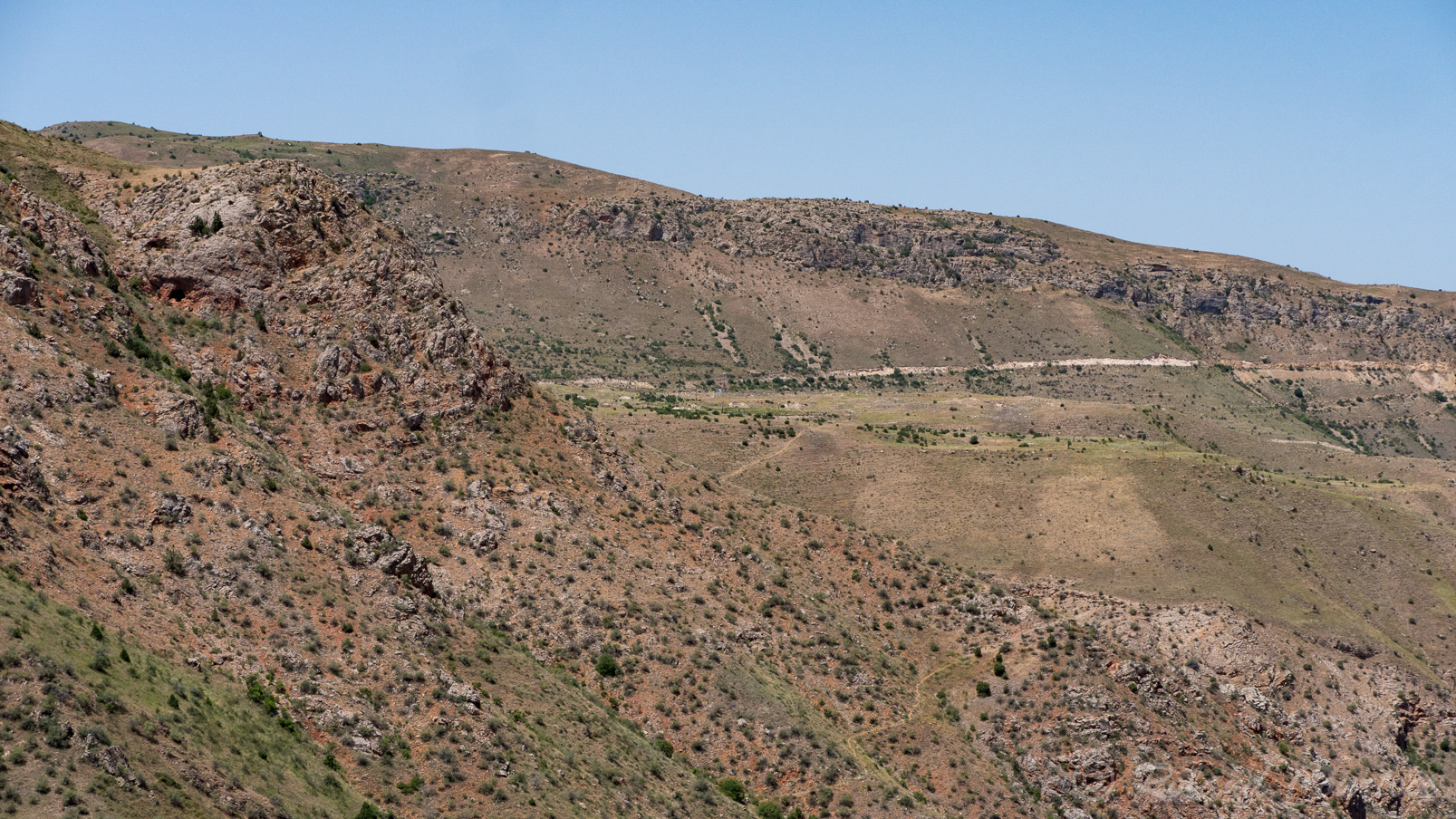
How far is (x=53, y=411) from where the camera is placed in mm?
45375

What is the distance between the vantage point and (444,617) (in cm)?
5097

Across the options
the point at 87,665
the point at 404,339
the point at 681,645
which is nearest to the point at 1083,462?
the point at 681,645

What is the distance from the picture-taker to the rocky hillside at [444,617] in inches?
1549

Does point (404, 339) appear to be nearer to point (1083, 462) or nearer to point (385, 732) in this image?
point (385, 732)

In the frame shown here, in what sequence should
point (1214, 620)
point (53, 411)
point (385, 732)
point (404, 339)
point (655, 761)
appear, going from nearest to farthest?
point (385, 732) → point (53, 411) → point (655, 761) → point (404, 339) → point (1214, 620)

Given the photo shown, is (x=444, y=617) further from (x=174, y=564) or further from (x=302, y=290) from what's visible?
(x=302, y=290)

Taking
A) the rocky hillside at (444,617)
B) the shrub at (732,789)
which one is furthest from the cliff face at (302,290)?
the shrub at (732,789)

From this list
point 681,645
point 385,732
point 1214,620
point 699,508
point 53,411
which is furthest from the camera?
point 1214,620

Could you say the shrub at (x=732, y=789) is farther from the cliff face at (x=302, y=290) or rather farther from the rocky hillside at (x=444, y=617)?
the cliff face at (x=302, y=290)

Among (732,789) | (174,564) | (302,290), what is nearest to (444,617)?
(174,564)

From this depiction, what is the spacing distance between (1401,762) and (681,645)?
47.0 meters

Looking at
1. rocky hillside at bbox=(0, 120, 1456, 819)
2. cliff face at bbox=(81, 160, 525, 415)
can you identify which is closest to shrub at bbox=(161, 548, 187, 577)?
rocky hillside at bbox=(0, 120, 1456, 819)

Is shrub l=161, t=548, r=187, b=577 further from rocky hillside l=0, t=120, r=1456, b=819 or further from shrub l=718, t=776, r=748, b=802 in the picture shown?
shrub l=718, t=776, r=748, b=802

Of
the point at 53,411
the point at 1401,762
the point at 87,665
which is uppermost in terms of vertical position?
the point at 53,411
